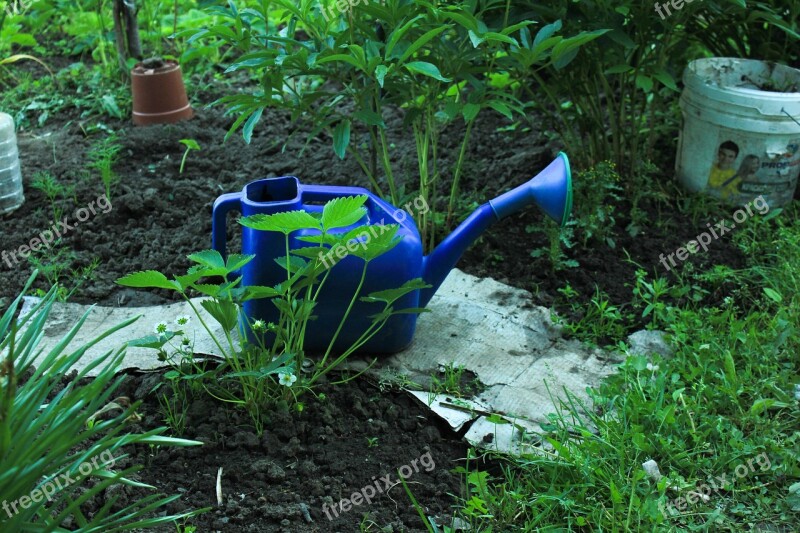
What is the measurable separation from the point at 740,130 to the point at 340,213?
6.00 feet

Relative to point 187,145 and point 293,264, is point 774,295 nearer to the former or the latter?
point 293,264

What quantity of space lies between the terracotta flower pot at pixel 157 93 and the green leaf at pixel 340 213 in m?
2.04

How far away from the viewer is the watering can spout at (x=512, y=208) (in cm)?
239

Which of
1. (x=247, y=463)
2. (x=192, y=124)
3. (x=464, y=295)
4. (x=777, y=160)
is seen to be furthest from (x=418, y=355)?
(x=192, y=124)

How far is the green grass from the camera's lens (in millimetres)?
1994

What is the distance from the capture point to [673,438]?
2201 millimetres

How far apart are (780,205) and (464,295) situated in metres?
1.35

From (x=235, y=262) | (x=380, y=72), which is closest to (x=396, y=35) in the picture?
(x=380, y=72)

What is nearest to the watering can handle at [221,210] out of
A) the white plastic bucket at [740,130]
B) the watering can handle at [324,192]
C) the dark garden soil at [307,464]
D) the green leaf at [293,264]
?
the watering can handle at [324,192]

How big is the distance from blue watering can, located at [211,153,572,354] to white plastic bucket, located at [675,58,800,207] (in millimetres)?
1115

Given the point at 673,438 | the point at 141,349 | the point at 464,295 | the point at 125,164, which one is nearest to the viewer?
the point at 673,438

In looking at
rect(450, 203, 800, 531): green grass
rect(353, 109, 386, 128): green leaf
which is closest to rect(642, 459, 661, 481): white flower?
rect(450, 203, 800, 531): green grass

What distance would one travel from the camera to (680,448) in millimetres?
2158

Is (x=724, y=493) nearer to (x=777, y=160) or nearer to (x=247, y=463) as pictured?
(x=247, y=463)
